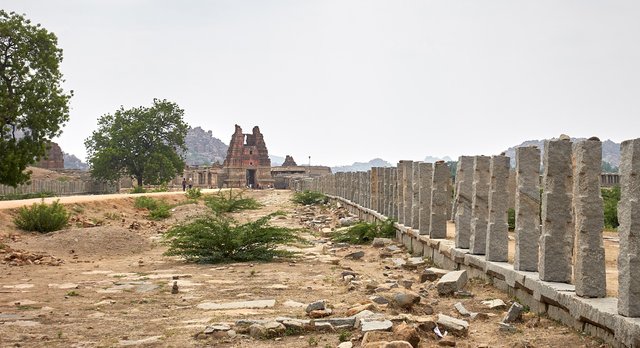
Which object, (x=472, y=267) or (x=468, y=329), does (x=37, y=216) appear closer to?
(x=472, y=267)

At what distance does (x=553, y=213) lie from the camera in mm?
5914

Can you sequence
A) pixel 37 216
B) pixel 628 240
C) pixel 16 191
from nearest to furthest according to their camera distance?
pixel 628 240 → pixel 37 216 → pixel 16 191

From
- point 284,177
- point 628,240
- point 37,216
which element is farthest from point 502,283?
point 284,177

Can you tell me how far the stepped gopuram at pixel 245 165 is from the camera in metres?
84.0

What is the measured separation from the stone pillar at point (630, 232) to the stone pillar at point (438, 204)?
18.4ft

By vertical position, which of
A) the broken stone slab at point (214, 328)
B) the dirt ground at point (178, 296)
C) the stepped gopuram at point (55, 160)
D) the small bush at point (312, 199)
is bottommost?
the dirt ground at point (178, 296)

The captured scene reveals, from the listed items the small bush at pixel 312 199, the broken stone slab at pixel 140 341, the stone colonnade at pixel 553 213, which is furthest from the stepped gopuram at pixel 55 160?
the broken stone slab at pixel 140 341

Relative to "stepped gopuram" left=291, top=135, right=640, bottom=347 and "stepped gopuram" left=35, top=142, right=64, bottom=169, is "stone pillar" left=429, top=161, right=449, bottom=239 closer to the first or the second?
"stepped gopuram" left=291, top=135, right=640, bottom=347

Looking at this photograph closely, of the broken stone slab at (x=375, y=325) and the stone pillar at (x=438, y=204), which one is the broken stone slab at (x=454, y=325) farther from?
the stone pillar at (x=438, y=204)

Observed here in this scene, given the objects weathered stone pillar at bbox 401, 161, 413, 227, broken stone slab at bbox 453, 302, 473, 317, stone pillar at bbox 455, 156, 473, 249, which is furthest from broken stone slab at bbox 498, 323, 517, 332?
weathered stone pillar at bbox 401, 161, 413, 227

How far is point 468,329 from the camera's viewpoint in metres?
5.51

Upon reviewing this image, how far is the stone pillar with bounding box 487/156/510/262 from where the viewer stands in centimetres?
735

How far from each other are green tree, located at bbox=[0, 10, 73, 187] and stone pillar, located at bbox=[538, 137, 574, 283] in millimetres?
12789

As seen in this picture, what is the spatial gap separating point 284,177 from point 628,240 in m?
77.9
